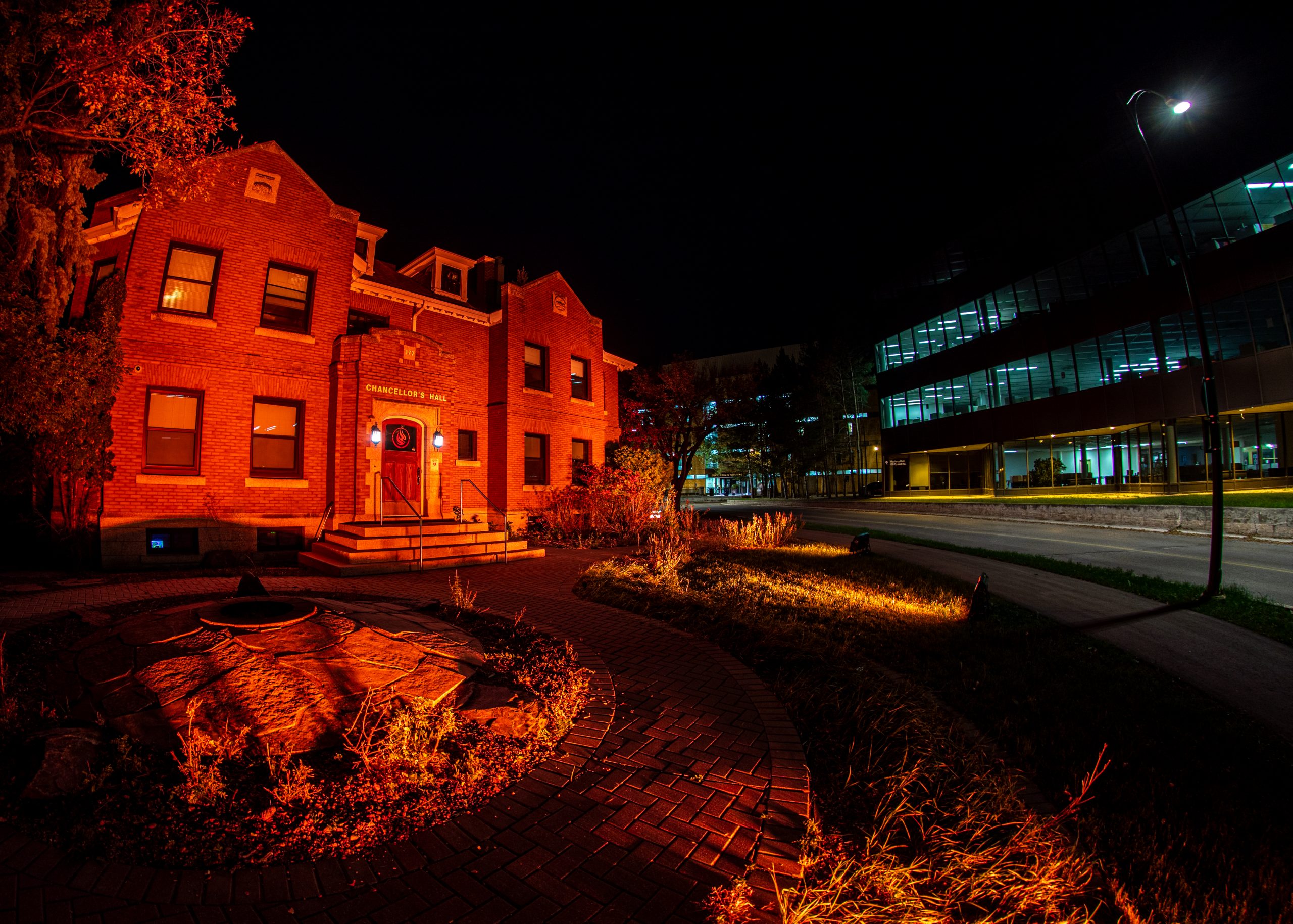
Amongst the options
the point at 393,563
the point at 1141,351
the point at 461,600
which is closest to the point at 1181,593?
the point at 461,600

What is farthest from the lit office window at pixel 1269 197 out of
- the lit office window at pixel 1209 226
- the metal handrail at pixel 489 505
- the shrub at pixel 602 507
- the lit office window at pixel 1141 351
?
the metal handrail at pixel 489 505

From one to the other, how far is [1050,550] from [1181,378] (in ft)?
53.9

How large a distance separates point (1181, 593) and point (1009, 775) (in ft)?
26.8

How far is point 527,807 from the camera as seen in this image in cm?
307

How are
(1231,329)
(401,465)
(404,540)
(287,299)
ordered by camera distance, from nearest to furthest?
(404,540), (287,299), (401,465), (1231,329)

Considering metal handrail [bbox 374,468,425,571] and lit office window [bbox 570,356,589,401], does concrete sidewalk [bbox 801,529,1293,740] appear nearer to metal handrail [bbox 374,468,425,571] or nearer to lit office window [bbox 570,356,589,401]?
metal handrail [bbox 374,468,425,571]

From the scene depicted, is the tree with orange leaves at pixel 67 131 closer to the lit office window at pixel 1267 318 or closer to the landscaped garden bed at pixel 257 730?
the landscaped garden bed at pixel 257 730

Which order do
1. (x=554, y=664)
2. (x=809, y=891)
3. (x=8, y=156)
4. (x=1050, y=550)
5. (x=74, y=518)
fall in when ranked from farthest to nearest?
1. (x=1050, y=550)
2. (x=74, y=518)
3. (x=8, y=156)
4. (x=554, y=664)
5. (x=809, y=891)

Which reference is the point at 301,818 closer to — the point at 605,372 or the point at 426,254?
the point at 426,254

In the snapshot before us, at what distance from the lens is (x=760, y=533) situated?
14.6 m

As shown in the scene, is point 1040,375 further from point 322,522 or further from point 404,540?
point 322,522

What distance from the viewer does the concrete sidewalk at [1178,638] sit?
5090 mm

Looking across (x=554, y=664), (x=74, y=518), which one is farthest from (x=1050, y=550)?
(x=74, y=518)

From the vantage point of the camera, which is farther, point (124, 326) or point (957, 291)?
point (957, 291)
